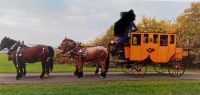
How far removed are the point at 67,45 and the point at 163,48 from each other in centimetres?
319

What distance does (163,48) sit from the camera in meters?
17.2

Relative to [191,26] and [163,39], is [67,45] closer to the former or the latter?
[163,39]

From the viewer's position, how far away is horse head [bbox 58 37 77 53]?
16328mm

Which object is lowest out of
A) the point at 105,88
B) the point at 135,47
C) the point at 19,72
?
the point at 105,88

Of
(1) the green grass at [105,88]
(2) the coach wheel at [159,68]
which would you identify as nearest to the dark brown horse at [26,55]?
(1) the green grass at [105,88]

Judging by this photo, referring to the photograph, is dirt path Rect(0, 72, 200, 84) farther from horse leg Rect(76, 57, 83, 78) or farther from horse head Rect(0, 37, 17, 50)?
horse head Rect(0, 37, 17, 50)

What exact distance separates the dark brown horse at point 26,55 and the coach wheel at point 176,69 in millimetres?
4476

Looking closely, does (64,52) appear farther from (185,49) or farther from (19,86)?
(185,49)

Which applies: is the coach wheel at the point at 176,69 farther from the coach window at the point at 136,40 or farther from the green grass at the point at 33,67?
the green grass at the point at 33,67

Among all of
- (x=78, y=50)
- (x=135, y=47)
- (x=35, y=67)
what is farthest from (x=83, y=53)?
(x=35, y=67)

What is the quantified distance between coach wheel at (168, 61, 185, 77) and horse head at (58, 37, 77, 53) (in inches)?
143

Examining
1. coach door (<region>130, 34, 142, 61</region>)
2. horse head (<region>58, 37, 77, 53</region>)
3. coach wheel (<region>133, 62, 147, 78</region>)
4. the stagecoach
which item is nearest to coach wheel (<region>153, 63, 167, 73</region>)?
the stagecoach

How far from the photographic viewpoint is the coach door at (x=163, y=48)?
17.2 metres

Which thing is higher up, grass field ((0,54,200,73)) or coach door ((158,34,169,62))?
coach door ((158,34,169,62))
